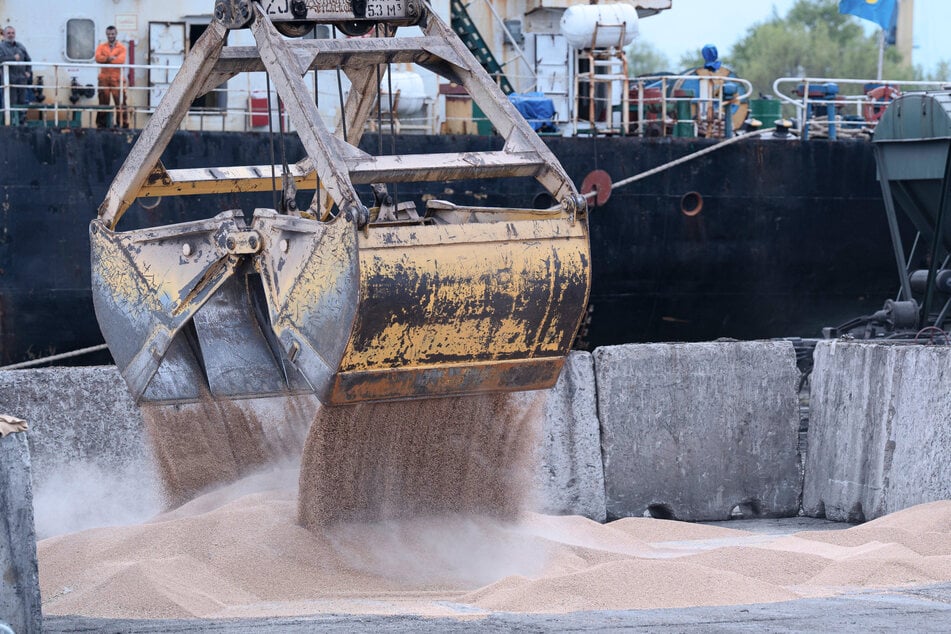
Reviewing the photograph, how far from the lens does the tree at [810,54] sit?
71000mm

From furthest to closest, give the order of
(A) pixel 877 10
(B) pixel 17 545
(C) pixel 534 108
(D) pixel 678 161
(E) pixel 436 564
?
1. (A) pixel 877 10
2. (C) pixel 534 108
3. (D) pixel 678 161
4. (E) pixel 436 564
5. (B) pixel 17 545

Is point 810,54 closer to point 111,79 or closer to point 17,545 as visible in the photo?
point 111,79

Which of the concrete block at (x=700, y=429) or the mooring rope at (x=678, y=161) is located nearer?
the concrete block at (x=700, y=429)

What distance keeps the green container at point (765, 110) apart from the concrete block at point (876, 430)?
11872 mm

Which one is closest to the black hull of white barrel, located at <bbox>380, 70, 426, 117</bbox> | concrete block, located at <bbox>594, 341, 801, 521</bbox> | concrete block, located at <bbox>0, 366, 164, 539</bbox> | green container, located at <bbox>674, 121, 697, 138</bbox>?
white barrel, located at <bbox>380, 70, 426, 117</bbox>

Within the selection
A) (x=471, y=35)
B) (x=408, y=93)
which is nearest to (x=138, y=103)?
(x=408, y=93)

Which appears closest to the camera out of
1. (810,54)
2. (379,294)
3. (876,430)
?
(379,294)

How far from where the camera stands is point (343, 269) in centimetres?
689

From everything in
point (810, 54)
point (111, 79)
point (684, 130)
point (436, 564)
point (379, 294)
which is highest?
point (810, 54)

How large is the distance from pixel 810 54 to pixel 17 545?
234ft

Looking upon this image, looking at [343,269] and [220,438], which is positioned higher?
[343,269]

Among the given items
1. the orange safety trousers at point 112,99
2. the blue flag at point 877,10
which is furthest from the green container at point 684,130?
the orange safety trousers at point 112,99

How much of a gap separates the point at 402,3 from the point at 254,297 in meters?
2.00

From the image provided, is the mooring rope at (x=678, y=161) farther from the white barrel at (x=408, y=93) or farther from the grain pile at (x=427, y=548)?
the grain pile at (x=427, y=548)
